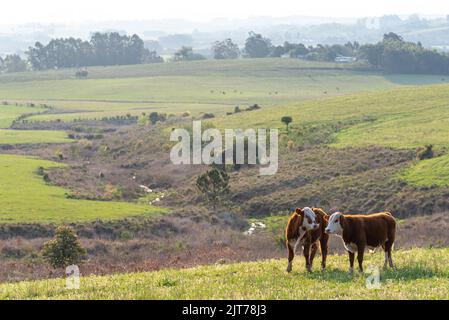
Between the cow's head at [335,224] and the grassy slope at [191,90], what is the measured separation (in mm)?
113702

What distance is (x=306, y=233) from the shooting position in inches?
791

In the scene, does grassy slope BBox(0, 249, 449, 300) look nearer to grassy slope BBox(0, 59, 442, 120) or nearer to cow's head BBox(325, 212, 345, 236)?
cow's head BBox(325, 212, 345, 236)

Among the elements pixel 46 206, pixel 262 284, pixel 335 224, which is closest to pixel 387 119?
pixel 46 206

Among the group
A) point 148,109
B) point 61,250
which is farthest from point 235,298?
point 148,109

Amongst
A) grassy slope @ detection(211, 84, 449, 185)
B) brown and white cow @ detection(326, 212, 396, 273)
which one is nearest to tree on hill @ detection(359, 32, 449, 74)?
grassy slope @ detection(211, 84, 449, 185)

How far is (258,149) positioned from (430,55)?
5175 inches

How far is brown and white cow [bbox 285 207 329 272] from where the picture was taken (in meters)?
19.7

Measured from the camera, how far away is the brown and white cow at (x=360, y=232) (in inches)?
750

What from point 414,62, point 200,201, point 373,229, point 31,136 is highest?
point 373,229

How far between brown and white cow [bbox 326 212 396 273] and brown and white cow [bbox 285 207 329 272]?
2.53 ft

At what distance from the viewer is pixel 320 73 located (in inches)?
7653

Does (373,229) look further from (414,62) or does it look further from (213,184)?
(414,62)

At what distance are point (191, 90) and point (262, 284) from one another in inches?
6211

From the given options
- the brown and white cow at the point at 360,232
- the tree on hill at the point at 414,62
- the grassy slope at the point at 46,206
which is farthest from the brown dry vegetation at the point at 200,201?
the tree on hill at the point at 414,62
